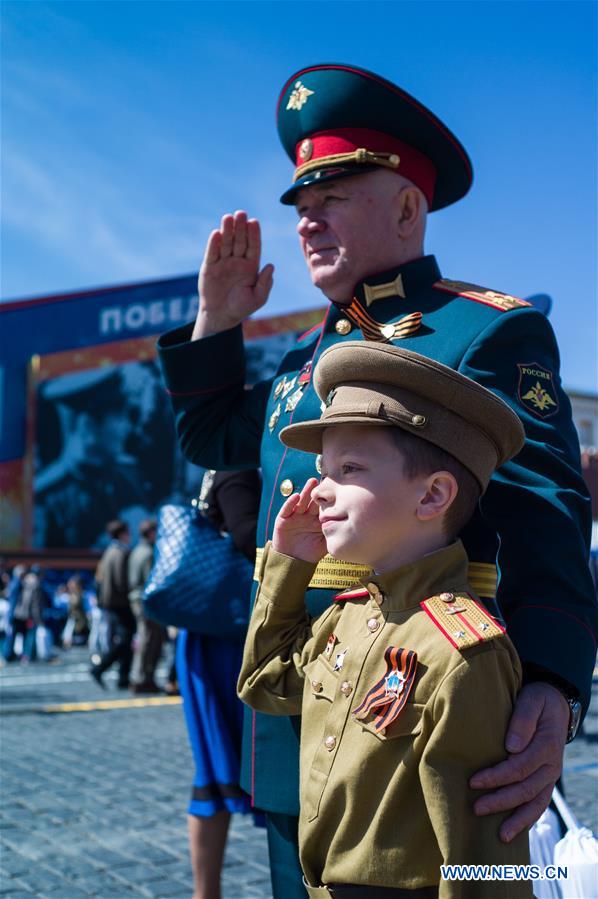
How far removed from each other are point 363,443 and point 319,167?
2.76 feet

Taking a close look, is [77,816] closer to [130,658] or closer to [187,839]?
[187,839]

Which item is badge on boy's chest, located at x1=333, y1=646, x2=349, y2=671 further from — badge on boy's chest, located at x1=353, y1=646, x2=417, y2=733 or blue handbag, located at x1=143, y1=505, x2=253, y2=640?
blue handbag, located at x1=143, y1=505, x2=253, y2=640

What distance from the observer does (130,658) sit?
1053cm

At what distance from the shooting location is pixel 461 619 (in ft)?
4.67

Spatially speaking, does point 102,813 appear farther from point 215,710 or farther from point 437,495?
point 437,495

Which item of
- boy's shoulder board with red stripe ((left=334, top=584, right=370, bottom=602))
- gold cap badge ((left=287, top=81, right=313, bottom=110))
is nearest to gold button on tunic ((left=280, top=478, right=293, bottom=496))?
boy's shoulder board with red stripe ((left=334, top=584, right=370, bottom=602))

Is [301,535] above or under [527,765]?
above

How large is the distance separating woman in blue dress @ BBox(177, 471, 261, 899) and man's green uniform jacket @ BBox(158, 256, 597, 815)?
103 centimetres

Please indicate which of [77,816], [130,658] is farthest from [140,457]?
[77,816]

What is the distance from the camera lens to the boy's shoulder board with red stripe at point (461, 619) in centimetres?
138

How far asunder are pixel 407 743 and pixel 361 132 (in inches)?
54.9

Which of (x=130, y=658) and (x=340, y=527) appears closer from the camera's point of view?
(x=340, y=527)

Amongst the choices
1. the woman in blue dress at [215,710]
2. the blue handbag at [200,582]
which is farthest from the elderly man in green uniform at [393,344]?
the blue handbag at [200,582]

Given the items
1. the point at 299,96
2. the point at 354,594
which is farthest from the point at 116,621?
the point at 354,594
